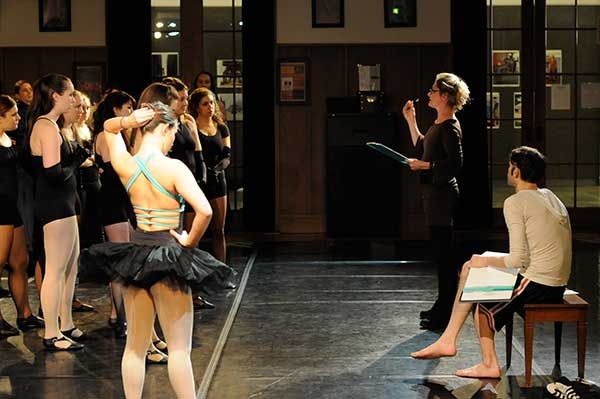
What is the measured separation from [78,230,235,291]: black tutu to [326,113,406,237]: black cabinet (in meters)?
6.10

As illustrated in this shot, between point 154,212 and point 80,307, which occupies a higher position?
point 154,212

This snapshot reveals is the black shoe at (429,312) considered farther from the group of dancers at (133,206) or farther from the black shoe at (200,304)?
→ the group of dancers at (133,206)

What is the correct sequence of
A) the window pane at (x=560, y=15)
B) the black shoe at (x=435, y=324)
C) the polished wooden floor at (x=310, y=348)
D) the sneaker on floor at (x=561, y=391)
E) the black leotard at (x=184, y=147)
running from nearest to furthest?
the sneaker on floor at (x=561, y=391) → the polished wooden floor at (x=310, y=348) → the black shoe at (x=435, y=324) → the black leotard at (x=184, y=147) → the window pane at (x=560, y=15)

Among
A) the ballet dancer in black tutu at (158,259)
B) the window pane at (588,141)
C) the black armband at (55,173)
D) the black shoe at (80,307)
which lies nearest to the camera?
the ballet dancer in black tutu at (158,259)

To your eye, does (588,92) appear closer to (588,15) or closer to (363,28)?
(588,15)

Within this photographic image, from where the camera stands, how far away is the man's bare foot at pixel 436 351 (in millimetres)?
5422

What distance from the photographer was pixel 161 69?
10789mm

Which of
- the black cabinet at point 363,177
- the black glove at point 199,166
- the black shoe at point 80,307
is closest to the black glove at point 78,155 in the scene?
the black glove at point 199,166

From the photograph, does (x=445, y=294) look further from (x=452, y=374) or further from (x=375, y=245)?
(x=375, y=245)

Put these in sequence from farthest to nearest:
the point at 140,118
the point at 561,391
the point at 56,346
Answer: the point at 56,346 → the point at 561,391 → the point at 140,118

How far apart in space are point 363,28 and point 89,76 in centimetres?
275

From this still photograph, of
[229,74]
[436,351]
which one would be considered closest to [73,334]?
[436,351]

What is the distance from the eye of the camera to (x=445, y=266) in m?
6.40

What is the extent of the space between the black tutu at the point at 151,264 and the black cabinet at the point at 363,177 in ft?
20.0
